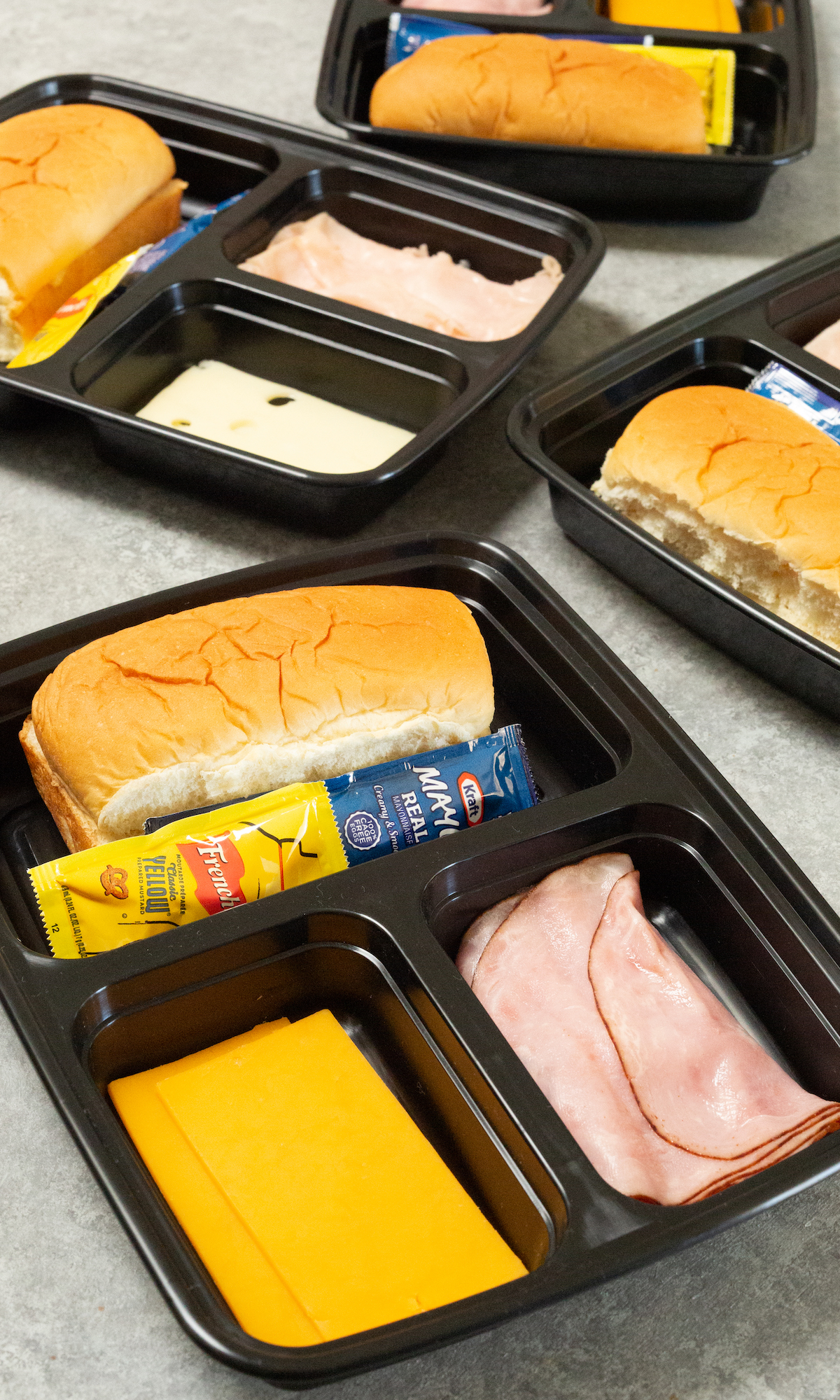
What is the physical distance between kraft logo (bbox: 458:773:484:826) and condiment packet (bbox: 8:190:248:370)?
3.22ft

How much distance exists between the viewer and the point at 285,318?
2020mm

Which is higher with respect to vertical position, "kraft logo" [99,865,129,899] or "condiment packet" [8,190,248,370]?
"condiment packet" [8,190,248,370]

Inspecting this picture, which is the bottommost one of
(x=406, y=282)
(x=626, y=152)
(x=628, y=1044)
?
(x=628, y=1044)

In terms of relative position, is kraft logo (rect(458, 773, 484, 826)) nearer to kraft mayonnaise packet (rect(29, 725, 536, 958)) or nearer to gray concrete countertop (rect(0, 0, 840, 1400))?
kraft mayonnaise packet (rect(29, 725, 536, 958))

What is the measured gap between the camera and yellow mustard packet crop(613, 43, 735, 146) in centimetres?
246

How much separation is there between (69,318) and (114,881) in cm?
109

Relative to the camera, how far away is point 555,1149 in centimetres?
110

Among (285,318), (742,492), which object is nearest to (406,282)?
(285,318)

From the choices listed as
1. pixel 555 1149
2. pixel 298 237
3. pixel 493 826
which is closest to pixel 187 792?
pixel 493 826

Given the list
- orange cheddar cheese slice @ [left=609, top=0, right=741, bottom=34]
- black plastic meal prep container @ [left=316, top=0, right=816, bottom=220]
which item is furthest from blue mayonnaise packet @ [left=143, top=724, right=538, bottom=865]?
orange cheddar cheese slice @ [left=609, top=0, right=741, bottom=34]

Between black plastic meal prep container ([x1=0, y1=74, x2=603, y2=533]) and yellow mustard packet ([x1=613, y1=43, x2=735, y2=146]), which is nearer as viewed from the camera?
black plastic meal prep container ([x1=0, y1=74, x2=603, y2=533])

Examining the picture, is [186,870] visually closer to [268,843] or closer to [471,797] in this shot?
[268,843]

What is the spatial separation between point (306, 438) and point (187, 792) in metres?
0.75

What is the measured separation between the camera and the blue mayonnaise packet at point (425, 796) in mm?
1326
